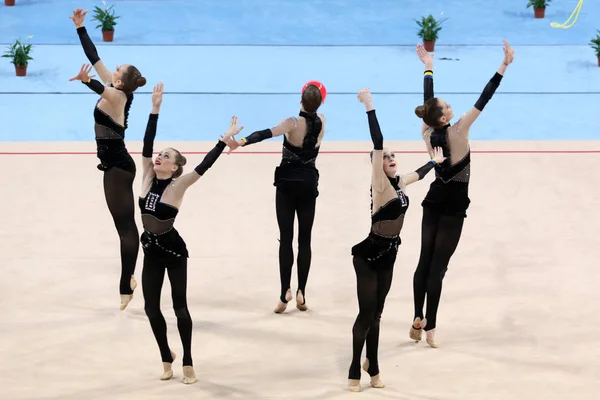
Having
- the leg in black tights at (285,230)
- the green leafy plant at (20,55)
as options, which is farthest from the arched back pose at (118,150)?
the green leafy plant at (20,55)

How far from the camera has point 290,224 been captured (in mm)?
8242

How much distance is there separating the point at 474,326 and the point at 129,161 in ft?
9.93

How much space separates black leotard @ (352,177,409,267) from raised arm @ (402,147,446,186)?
273mm

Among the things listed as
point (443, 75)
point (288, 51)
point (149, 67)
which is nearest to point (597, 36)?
point (443, 75)

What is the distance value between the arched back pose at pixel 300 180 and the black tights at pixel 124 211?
3.97 ft

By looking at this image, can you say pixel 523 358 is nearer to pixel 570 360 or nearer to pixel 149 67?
pixel 570 360

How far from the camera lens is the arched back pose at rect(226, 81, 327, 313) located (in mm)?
8000

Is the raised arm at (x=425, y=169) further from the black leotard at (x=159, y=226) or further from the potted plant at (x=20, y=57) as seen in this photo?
the potted plant at (x=20, y=57)

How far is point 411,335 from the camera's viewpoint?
789cm

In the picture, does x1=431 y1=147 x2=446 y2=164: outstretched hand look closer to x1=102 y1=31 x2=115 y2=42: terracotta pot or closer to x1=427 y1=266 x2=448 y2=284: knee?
x1=427 y1=266 x2=448 y2=284: knee

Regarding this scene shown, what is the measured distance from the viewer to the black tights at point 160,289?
7.00 meters

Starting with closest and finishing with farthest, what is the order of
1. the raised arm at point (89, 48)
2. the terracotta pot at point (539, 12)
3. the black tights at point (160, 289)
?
1. the black tights at point (160, 289)
2. the raised arm at point (89, 48)
3. the terracotta pot at point (539, 12)

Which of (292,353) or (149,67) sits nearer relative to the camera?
(292,353)

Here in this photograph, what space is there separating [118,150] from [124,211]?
50 centimetres
